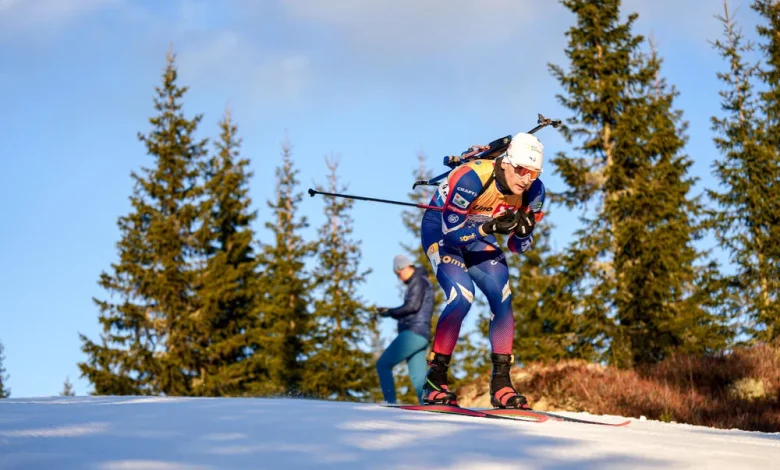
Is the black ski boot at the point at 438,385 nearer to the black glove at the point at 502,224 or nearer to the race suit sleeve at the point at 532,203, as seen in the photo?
the race suit sleeve at the point at 532,203

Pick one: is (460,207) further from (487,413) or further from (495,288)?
(487,413)

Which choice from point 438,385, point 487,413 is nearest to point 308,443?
point 487,413

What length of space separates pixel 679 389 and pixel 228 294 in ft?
67.2

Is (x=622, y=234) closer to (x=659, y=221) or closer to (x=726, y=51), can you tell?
(x=659, y=221)

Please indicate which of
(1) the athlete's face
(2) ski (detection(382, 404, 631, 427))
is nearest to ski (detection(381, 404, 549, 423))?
(2) ski (detection(382, 404, 631, 427))

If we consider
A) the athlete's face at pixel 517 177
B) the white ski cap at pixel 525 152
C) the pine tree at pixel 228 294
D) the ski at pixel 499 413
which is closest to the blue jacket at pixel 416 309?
the ski at pixel 499 413

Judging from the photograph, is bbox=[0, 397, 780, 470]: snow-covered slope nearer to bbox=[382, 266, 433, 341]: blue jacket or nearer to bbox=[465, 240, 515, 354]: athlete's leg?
bbox=[465, 240, 515, 354]: athlete's leg

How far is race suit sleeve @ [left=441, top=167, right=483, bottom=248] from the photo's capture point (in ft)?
21.5

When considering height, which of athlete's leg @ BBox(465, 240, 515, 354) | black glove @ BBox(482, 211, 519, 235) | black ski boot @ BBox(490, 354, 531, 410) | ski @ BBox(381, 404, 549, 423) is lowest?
ski @ BBox(381, 404, 549, 423)

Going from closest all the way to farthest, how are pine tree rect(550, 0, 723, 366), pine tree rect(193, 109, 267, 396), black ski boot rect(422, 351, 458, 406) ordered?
black ski boot rect(422, 351, 458, 406) < pine tree rect(550, 0, 723, 366) < pine tree rect(193, 109, 267, 396)

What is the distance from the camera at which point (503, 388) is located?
6719 millimetres

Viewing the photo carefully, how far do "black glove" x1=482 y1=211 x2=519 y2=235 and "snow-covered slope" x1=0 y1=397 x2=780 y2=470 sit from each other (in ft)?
5.56

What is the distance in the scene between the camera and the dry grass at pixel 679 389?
439 inches

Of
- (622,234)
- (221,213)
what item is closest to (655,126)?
(622,234)
